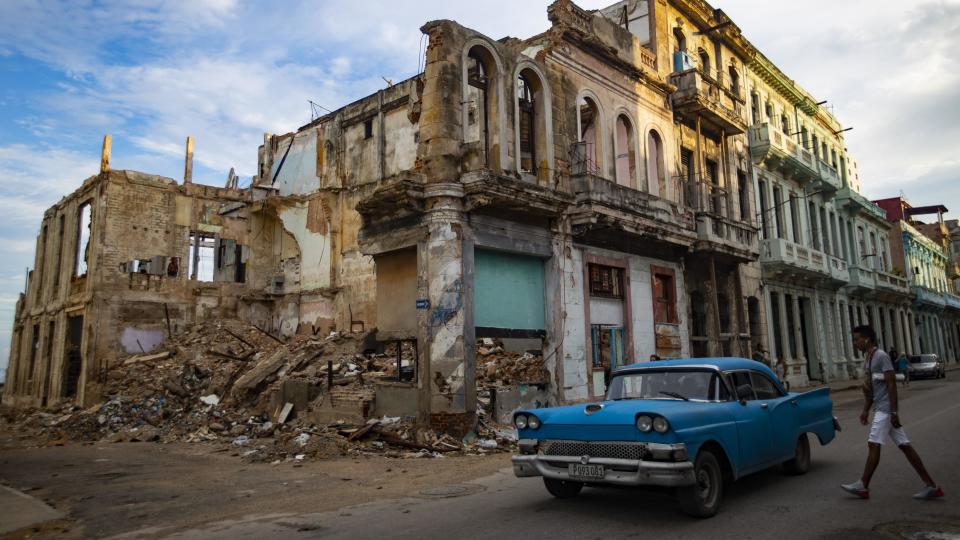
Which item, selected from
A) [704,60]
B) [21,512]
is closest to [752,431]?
[21,512]

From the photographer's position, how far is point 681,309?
19.1m

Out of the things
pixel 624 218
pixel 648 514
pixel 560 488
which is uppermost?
pixel 624 218

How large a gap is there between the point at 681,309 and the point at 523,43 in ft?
30.1

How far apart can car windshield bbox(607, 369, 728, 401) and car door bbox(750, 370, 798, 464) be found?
0.74 m

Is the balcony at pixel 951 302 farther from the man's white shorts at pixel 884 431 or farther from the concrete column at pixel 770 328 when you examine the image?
the man's white shorts at pixel 884 431

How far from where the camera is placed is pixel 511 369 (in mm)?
14617

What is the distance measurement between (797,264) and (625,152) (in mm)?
11667

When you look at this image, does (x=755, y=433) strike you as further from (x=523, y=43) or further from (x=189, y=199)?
(x=189, y=199)

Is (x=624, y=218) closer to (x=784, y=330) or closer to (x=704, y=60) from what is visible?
(x=704, y=60)

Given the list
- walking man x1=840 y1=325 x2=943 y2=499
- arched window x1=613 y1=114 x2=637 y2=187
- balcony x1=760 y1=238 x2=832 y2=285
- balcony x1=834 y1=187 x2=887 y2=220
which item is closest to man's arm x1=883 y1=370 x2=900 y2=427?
walking man x1=840 y1=325 x2=943 y2=499

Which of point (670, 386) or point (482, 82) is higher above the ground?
point (482, 82)

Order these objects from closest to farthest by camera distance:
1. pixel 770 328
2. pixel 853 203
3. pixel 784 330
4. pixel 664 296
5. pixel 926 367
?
1. pixel 664 296
2. pixel 770 328
3. pixel 784 330
4. pixel 926 367
5. pixel 853 203

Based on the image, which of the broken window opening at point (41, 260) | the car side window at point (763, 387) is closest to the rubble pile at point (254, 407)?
the car side window at point (763, 387)

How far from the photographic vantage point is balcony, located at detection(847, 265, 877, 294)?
103ft
